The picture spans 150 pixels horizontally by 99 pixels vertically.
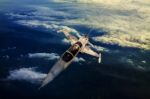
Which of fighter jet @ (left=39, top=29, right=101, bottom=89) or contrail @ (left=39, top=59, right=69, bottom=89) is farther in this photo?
fighter jet @ (left=39, top=29, right=101, bottom=89)

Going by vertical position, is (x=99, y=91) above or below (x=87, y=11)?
below

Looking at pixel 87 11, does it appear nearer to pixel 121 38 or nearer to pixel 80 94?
pixel 121 38

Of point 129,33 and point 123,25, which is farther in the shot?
point 123,25

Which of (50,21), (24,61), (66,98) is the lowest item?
(66,98)

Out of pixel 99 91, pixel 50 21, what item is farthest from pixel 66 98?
pixel 50 21

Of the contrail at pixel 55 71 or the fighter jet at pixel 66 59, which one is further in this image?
the fighter jet at pixel 66 59

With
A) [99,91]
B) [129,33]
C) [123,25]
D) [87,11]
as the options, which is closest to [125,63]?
[99,91]

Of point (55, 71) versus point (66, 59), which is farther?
point (66, 59)

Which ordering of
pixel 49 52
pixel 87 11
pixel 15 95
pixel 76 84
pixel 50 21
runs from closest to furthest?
pixel 15 95 → pixel 76 84 → pixel 49 52 → pixel 50 21 → pixel 87 11

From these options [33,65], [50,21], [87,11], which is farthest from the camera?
[87,11]

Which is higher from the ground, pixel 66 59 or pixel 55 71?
pixel 66 59
